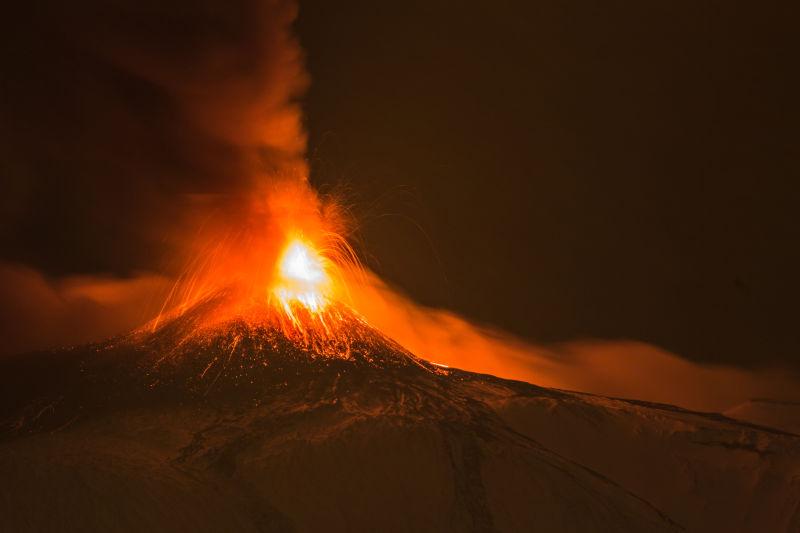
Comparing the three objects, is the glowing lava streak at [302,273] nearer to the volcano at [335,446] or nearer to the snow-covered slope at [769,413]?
the volcano at [335,446]

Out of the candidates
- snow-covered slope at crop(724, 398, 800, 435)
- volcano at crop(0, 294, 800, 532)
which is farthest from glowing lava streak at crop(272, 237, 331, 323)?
snow-covered slope at crop(724, 398, 800, 435)

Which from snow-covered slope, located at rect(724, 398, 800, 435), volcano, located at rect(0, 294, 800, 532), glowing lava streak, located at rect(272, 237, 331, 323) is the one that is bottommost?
volcano, located at rect(0, 294, 800, 532)

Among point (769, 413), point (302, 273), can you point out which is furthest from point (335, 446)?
point (769, 413)

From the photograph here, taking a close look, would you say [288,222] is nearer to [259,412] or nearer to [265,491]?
[259,412]

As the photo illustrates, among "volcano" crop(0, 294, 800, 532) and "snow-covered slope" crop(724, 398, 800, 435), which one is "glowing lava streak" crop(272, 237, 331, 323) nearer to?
"volcano" crop(0, 294, 800, 532)

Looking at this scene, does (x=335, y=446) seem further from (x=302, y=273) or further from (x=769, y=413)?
(x=769, y=413)

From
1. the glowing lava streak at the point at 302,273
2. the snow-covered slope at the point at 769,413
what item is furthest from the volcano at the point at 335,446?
the snow-covered slope at the point at 769,413

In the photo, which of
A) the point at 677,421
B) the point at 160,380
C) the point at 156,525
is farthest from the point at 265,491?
the point at 677,421
